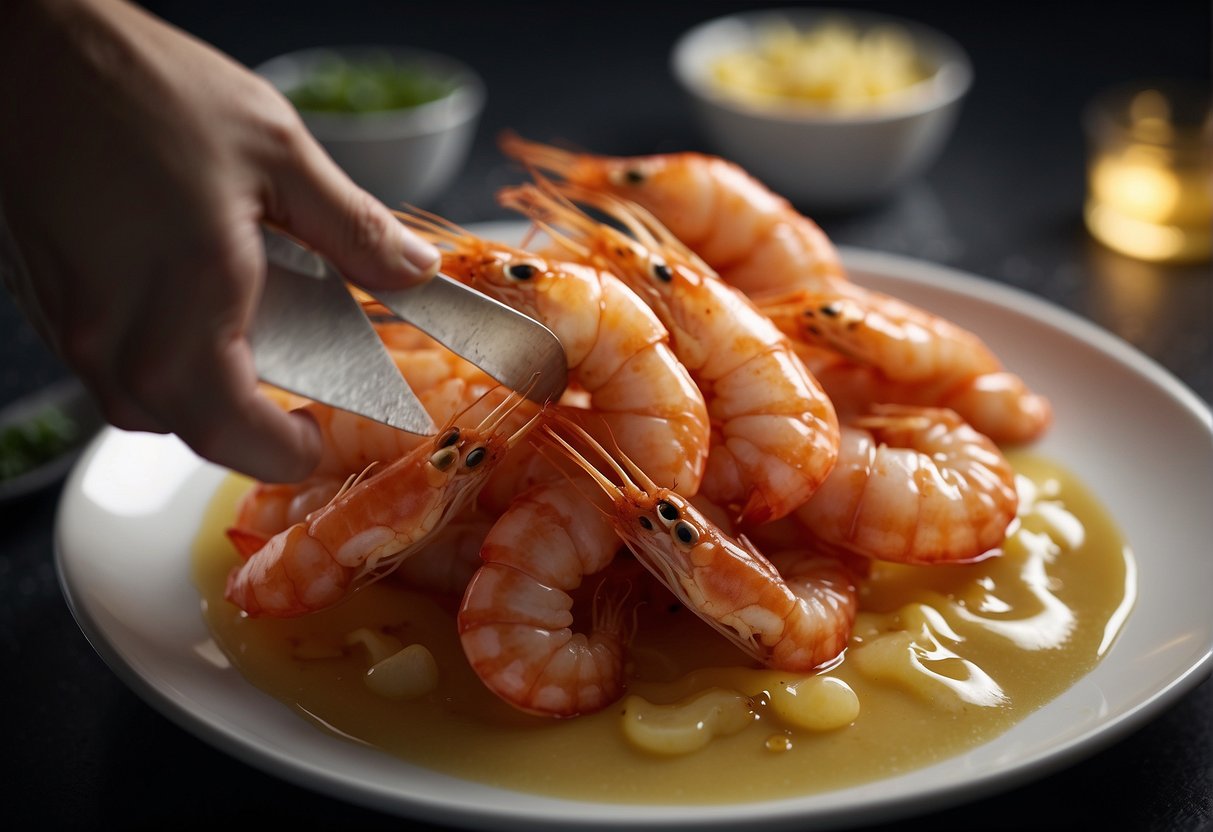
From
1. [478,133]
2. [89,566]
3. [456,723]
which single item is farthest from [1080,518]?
[478,133]

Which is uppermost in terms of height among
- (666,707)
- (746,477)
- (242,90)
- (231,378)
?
(242,90)

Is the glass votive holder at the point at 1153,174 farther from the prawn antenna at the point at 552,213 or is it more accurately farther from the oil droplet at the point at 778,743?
the oil droplet at the point at 778,743

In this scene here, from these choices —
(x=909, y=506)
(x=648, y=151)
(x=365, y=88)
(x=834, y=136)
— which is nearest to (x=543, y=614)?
(x=909, y=506)

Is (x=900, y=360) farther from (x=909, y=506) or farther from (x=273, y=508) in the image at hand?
(x=273, y=508)

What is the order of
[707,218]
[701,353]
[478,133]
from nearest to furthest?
[701,353]
[707,218]
[478,133]

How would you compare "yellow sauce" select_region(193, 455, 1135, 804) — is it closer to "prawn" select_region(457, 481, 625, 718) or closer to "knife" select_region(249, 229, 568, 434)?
"prawn" select_region(457, 481, 625, 718)

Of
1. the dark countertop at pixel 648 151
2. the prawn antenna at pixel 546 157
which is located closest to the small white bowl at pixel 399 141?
the dark countertop at pixel 648 151

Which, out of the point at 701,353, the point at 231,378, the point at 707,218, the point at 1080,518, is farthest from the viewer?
the point at 707,218

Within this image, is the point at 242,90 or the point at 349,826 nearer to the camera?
the point at 242,90

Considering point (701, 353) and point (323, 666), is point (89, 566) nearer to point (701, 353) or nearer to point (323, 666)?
point (323, 666)
